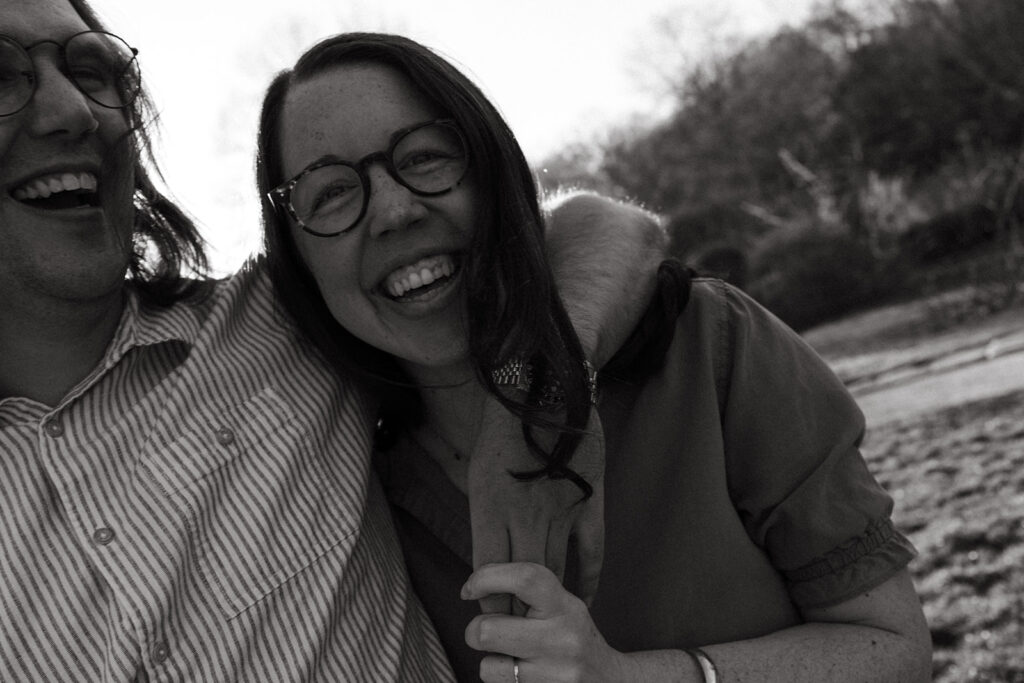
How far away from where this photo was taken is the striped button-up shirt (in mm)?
1721

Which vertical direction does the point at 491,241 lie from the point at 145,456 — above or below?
above

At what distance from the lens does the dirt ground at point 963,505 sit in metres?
3.22

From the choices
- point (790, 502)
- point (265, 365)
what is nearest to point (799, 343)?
point (790, 502)

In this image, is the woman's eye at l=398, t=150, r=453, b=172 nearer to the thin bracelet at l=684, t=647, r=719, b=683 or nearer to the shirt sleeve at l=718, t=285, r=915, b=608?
the shirt sleeve at l=718, t=285, r=915, b=608

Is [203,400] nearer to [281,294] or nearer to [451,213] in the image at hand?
[281,294]

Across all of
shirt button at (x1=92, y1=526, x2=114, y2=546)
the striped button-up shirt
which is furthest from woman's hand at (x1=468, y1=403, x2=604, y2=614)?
shirt button at (x1=92, y1=526, x2=114, y2=546)

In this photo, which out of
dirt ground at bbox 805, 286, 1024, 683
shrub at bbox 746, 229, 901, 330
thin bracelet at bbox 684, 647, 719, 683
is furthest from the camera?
shrub at bbox 746, 229, 901, 330

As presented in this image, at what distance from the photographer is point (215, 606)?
1798mm

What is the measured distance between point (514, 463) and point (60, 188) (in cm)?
115

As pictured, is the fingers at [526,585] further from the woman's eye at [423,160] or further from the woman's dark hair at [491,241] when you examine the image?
the woman's eye at [423,160]

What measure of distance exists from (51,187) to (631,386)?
131 cm

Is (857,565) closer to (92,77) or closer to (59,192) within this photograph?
(59,192)

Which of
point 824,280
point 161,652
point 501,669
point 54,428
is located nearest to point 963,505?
point 501,669

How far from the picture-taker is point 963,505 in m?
4.18
